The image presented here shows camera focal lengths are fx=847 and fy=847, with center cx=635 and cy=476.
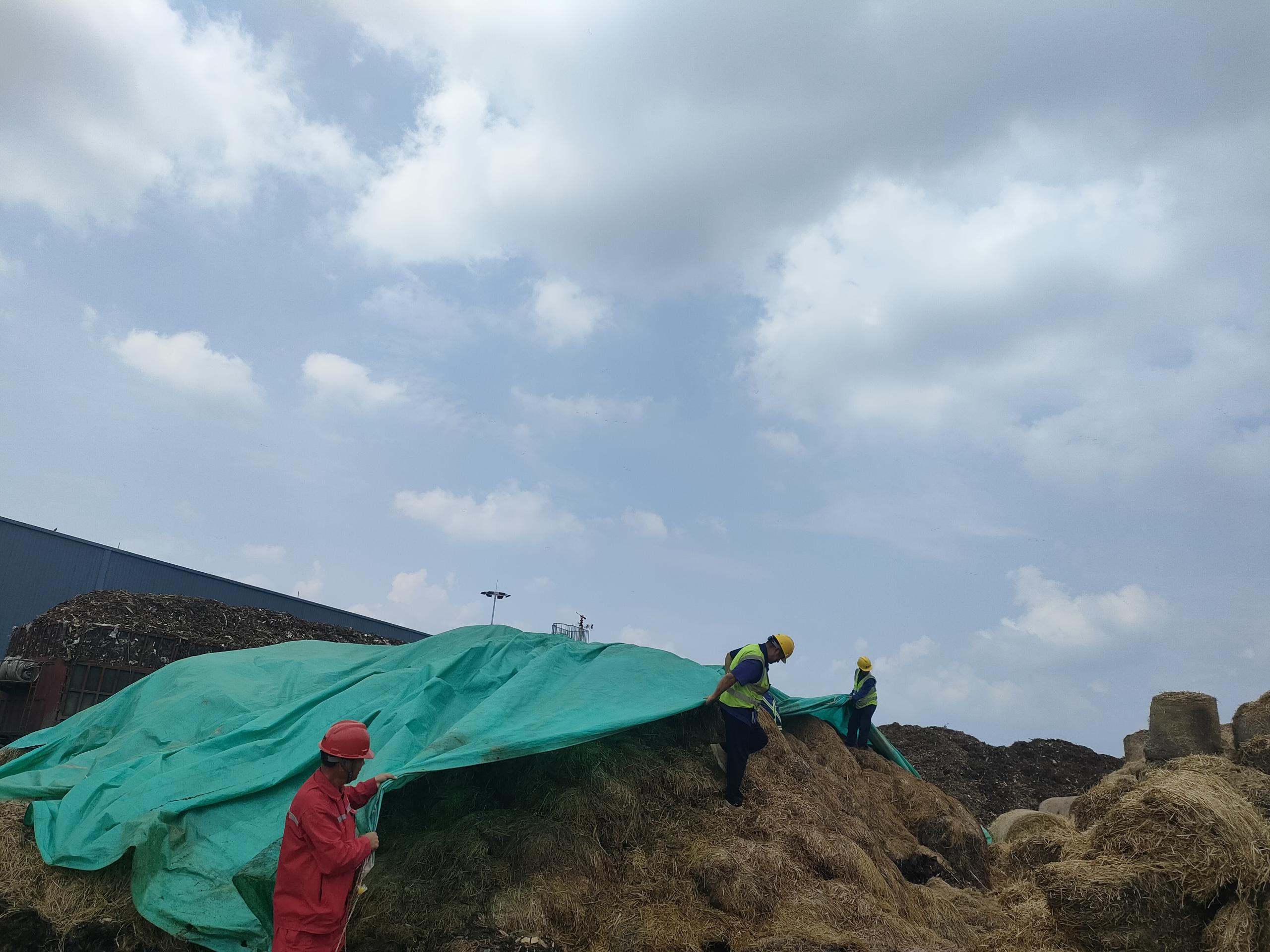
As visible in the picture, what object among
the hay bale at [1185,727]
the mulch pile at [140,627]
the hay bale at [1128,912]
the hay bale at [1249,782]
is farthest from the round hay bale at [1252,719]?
the mulch pile at [140,627]

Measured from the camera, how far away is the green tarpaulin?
521 cm

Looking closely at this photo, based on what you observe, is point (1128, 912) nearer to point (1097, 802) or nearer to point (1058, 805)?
point (1097, 802)

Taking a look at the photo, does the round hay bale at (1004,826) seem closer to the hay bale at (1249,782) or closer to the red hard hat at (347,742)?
the hay bale at (1249,782)

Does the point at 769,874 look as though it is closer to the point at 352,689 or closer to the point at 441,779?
the point at 441,779

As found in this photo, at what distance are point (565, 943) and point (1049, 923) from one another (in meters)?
2.89

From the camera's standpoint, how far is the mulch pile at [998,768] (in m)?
14.7

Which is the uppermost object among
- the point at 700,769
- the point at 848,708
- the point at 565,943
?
the point at 848,708

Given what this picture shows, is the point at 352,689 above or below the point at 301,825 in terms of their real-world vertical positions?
above

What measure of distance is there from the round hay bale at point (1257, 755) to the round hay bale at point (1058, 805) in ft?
12.2

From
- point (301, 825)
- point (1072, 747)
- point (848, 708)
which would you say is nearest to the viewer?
point (301, 825)

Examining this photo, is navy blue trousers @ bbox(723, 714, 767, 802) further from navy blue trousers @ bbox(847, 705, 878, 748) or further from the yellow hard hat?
navy blue trousers @ bbox(847, 705, 878, 748)

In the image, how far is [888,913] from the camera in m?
5.60

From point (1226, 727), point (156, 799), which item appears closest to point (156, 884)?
point (156, 799)

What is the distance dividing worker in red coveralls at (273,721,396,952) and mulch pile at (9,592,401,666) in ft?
31.3
